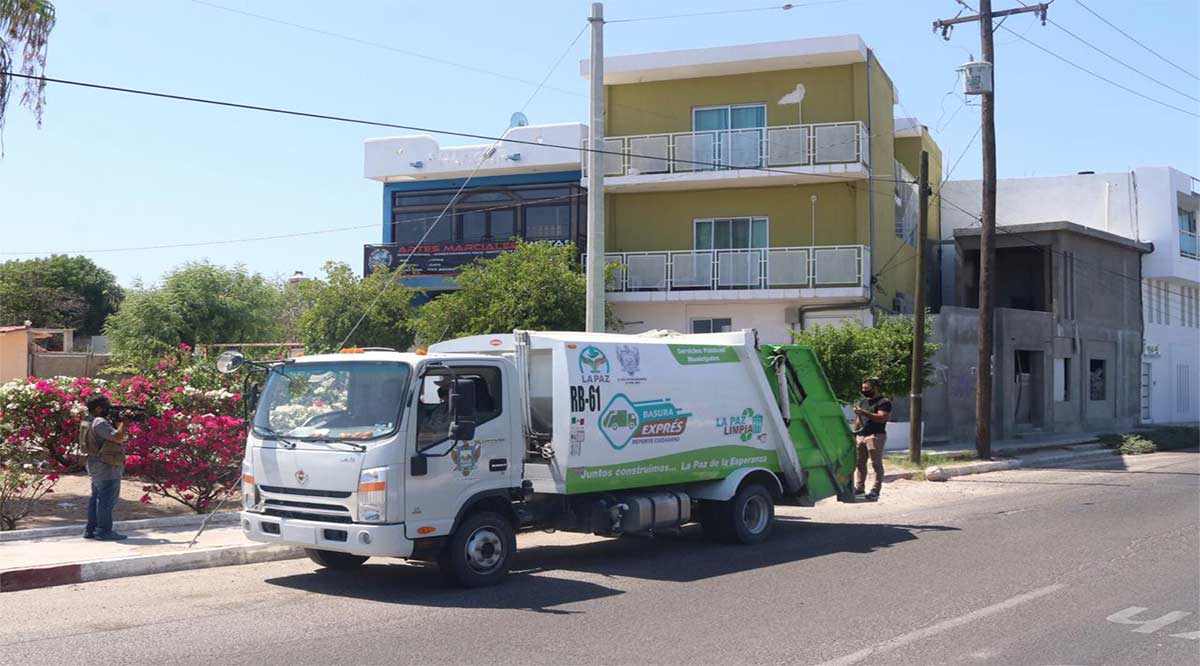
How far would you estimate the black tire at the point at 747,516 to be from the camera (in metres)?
12.8

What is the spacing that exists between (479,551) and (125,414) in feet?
15.7

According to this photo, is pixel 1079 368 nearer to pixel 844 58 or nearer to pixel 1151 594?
pixel 844 58

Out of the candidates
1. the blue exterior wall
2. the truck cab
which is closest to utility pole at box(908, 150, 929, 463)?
the blue exterior wall

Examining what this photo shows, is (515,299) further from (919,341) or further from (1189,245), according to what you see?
(1189,245)

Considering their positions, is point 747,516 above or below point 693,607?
above

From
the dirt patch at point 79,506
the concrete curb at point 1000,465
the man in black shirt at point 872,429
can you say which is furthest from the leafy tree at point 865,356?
the dirt patch at point 79,506

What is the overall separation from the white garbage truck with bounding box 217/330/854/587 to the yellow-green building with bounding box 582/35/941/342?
593 inches

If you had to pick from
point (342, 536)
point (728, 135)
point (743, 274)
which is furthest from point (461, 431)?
point (728, 135)

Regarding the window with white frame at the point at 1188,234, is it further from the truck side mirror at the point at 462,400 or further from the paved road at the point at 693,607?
the truck side mirror at the point at 462,400

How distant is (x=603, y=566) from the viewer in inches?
450

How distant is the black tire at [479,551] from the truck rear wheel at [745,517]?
331 cm

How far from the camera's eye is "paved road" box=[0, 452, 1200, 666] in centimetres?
754

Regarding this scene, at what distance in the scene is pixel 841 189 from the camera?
29.2 meters

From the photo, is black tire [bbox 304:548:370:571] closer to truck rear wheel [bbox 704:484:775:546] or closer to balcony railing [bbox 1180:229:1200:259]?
truck rear wheel [bbox 704:484:775:546]
